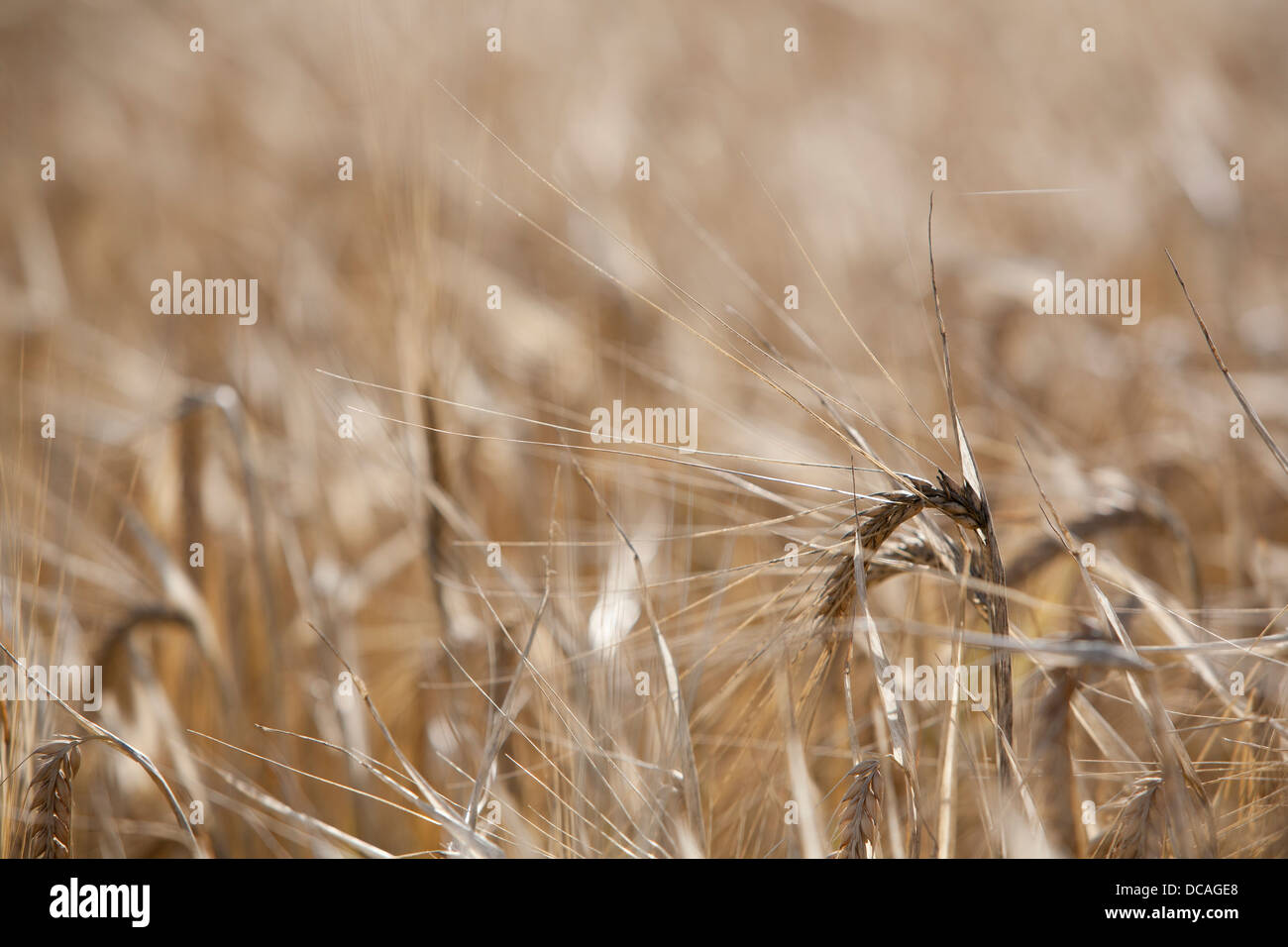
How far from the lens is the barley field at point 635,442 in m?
0.53

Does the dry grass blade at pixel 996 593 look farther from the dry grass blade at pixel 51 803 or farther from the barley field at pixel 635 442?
the dry grass blade at pixel 51 803

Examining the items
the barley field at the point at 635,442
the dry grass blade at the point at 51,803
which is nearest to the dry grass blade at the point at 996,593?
the barley field at the point at 635,442

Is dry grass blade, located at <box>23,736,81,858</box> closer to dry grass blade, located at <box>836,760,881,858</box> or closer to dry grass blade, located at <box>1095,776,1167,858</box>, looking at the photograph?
dry grass blade, located at <box>836,760,881,858</box>

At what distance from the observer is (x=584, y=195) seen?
1.54m

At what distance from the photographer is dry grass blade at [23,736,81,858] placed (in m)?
0.53

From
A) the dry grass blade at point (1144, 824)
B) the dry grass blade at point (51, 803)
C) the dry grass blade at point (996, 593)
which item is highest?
the dry grass blade at point (996, 593)

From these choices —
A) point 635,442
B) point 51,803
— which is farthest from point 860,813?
point 51,803

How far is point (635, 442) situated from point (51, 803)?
1.43 feet

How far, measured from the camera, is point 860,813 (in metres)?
0.46

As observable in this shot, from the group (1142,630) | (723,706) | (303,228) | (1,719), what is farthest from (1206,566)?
(303,228)

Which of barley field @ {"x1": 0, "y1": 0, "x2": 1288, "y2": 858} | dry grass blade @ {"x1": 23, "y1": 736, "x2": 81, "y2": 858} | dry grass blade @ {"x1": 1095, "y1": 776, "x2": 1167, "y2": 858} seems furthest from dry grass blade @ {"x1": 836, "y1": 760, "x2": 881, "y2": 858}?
dry grass blade @ {"x1": 23, "y1": 736, "x2": 81, "y2": 858}

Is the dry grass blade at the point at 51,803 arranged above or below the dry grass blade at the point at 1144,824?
above
